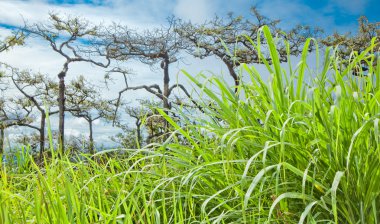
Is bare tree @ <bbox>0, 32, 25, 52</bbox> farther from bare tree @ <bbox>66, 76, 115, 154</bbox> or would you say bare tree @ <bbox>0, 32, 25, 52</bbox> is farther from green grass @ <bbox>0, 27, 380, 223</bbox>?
green grass @ <bbox>0, 27, 380, 223</bbox>

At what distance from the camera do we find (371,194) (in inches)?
87.7

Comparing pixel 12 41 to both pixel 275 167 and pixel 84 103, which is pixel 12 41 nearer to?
pixel 84 103

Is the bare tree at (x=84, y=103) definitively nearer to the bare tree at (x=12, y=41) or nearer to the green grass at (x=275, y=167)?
the bare tree at (x=12, y=41)

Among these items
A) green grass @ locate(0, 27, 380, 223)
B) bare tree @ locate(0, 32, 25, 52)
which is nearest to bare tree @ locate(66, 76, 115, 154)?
bare tree @ locate(0, 32, 25, 52)

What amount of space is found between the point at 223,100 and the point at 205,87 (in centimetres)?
14

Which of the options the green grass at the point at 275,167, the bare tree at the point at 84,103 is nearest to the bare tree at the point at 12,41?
the bare tree at the point at 84,103

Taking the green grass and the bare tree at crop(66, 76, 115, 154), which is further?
the bare tree at crop(66, 76, 115, 154)

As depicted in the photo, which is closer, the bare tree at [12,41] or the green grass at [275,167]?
the green grass at [275,167]

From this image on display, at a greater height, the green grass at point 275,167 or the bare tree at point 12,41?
the bare tree at point 12,41

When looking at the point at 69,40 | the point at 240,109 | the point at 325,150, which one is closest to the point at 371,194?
the point at 325,150

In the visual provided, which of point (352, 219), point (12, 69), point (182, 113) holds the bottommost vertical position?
point (352, 219)

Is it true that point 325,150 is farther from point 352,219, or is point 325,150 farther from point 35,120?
point 35,120

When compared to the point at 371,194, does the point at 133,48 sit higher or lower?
higher

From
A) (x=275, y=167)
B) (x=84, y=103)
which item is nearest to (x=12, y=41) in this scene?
(x=84, y=103)
